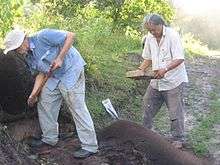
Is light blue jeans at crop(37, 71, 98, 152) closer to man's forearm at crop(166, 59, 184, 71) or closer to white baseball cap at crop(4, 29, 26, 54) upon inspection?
white baseball cap at crop(4, 29, 26, 54)

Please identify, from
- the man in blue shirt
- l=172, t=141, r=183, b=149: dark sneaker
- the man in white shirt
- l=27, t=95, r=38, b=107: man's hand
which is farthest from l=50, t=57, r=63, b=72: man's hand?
l=172, t=141, r=183, b=149: dark sneaker

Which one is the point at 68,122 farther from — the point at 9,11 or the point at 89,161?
the point at 9,11

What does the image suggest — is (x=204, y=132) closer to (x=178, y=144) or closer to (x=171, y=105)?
(x=178, y=144)

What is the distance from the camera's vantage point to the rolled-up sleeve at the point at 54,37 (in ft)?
20.3

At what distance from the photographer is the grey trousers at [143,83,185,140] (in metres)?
7.66

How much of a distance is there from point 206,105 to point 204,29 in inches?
1008

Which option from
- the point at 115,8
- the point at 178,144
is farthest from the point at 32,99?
the point at 115,8

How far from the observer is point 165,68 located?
734 centimetres

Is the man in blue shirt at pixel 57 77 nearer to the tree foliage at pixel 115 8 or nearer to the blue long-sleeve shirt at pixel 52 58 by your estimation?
the blue long-sleeve shirt at pixel 52 58

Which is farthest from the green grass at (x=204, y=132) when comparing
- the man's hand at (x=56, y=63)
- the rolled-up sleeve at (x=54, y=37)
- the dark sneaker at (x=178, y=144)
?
the rolled-up sleeve at (x=54, y=37)

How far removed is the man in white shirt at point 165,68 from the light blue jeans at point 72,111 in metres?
1.37

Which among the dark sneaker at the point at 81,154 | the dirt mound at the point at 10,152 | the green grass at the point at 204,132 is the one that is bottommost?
the green grass at the point at 204,132

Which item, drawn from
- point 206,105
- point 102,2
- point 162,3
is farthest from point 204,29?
point 206,105

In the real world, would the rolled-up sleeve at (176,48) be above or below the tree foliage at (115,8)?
above
